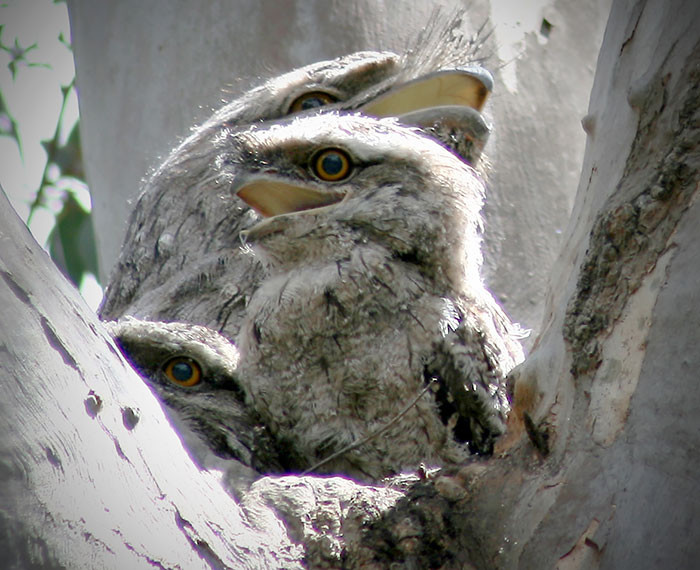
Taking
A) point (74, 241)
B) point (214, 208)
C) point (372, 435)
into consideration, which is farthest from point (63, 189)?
point (372, 435)

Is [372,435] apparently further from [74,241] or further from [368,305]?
[74,241]

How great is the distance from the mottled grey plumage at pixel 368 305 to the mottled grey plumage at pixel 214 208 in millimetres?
462

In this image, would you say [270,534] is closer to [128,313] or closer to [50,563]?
[50,563]

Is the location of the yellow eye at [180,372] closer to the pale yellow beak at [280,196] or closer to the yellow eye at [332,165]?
the pale yellow beak at [280,196]

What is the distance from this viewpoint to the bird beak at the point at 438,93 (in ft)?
9.21

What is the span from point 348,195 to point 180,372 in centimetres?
55

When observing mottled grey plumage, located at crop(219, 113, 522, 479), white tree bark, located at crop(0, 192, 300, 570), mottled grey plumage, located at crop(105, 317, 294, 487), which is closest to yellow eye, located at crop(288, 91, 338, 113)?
mottled grey plumage, located at crop(219, 113, 522, 479)

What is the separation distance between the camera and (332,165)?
2.39m

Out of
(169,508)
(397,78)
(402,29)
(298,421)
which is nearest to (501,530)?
(169,508)

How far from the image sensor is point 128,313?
10.1 feet

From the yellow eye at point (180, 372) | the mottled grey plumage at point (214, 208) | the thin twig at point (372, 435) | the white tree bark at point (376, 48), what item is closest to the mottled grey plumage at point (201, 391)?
the yellow eye at point (180, 372)

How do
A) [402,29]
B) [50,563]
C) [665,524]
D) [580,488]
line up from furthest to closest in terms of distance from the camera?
[402,29]
[580,488]
[665,524]
[50,563]

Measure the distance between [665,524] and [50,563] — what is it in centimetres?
70

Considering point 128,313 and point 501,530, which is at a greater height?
point 128,313
